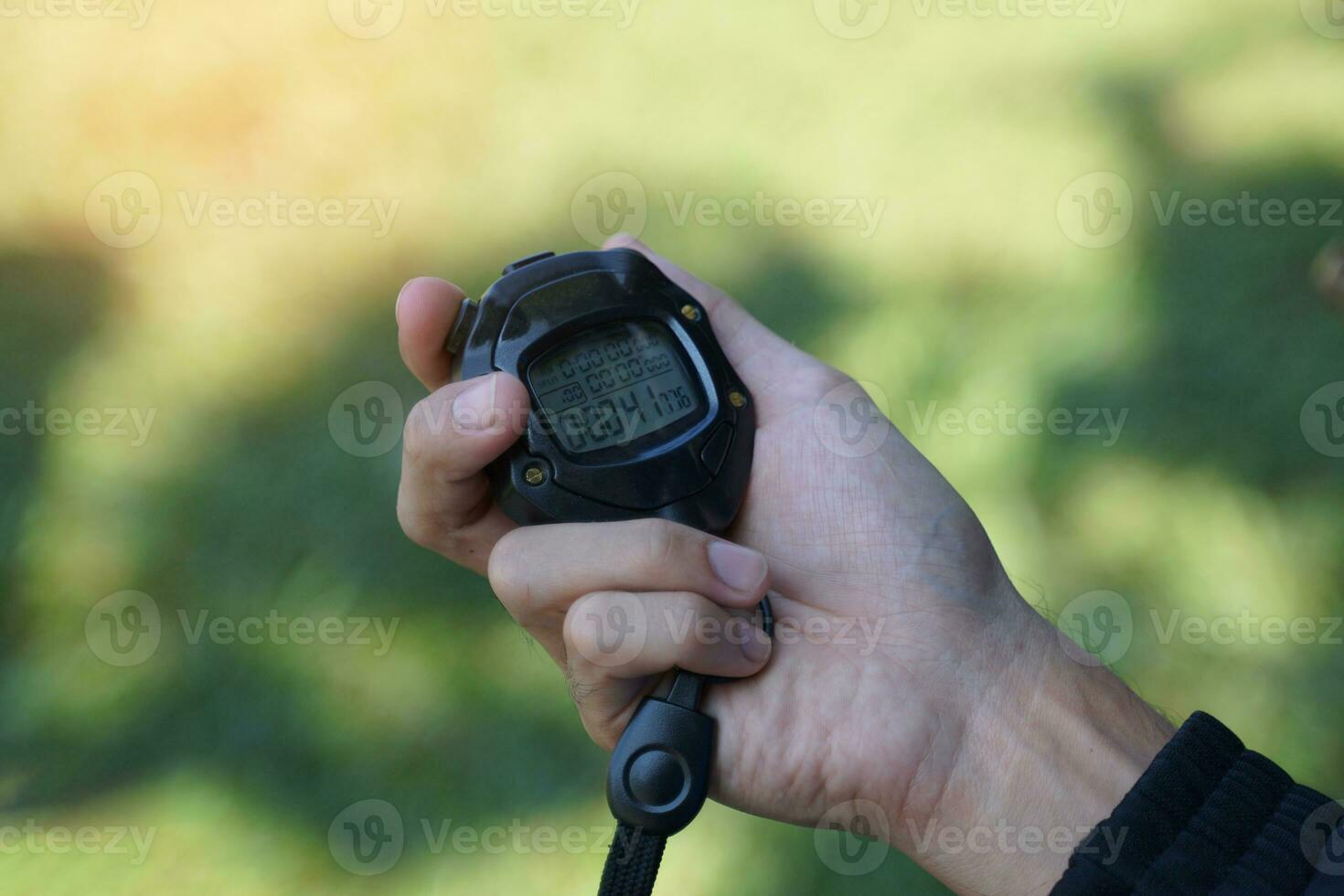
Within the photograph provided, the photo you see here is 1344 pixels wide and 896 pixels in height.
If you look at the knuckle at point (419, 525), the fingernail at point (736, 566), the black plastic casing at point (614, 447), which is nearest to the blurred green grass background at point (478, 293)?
the knuckle at point (419, 525)

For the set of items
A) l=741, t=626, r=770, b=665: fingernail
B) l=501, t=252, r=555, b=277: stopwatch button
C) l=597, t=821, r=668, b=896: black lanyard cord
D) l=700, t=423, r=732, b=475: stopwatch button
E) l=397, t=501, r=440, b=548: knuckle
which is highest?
l=501, t=252, r=555, b=277: stopwatch button

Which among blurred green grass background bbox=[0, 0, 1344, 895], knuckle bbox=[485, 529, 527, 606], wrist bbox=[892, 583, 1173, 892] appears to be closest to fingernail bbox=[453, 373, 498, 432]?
knuckle bbox=[485, 529, 527, 606]

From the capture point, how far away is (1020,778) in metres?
1.30

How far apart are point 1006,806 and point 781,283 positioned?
3.94ft

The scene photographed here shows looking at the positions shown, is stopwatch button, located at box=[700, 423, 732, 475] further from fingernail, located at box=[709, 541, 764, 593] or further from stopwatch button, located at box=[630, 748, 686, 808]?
stopwatch button, located at box=[630, 748, 686, 808]

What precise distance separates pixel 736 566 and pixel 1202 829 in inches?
22.5

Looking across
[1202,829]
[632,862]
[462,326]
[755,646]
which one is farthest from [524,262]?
[1202,829]

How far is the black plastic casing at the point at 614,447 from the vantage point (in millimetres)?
1346

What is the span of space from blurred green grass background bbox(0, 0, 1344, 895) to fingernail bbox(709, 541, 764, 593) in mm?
771

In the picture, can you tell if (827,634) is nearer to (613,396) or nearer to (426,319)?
(613,396)

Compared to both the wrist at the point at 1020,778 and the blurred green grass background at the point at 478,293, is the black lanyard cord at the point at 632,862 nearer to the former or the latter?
the wrist at the point at 1020,778

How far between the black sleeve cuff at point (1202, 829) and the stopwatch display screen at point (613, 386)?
69 cm

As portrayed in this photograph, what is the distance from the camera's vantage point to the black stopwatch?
4.42 feet

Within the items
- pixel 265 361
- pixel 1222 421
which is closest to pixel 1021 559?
pixel 1222 421
